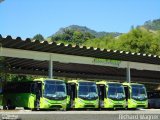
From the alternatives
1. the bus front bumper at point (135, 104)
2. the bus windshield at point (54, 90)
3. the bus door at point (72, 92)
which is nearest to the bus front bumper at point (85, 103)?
the bus door at point (72, 92)

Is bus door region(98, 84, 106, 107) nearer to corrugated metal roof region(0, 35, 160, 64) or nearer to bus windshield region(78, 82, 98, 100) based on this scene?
bus windshield region(78, 82, 98, 100)

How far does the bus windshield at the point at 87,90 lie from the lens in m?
29.9

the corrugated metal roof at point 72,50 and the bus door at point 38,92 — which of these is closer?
the corrugated metal roof at point 72,50

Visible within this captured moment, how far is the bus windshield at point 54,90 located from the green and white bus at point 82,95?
3.87ft

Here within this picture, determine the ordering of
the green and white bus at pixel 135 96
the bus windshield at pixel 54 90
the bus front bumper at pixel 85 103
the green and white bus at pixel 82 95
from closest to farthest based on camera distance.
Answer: the bus windshield at pixel 54 90, the bus front bumper at pixel 85 103, the green and white bus at pixel 82 95, the green and white bus at pixel 135 96

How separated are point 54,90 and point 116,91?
17.7ft

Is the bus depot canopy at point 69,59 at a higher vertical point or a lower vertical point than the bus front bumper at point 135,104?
higher

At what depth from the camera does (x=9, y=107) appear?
33.0 m

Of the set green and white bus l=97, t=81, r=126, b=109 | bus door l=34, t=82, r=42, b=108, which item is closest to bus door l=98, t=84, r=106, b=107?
green and white bus l=97, t=81, r=126, b=109

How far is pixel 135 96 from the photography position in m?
32.8

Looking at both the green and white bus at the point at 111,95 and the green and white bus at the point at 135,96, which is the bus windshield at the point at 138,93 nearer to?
the green and white bus at the point at 135,96

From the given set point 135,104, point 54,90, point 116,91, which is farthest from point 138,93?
point 54,90

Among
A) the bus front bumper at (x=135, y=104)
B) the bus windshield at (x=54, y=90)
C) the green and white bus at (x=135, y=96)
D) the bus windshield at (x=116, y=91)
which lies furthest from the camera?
the green and white bus at (x=135, y=96)

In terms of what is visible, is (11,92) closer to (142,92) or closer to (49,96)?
(49,96)
